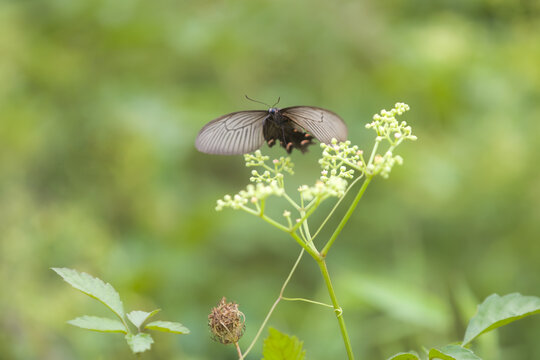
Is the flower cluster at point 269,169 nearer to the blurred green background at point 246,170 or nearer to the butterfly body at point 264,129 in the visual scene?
the butterfly body at point 264,129

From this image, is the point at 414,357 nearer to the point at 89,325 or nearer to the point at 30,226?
the point at 89,325

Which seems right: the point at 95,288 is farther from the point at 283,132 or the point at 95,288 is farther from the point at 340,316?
the point at 283,132

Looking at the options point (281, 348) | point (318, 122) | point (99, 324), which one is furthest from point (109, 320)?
point (318, 122)

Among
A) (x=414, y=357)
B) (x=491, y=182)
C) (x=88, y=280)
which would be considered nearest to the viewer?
(x=414, y=357)

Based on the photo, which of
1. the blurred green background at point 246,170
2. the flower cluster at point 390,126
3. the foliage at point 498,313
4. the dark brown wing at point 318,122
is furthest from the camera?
the blurred green background at point 246,170

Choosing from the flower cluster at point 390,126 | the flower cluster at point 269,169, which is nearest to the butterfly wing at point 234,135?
the flower cluster at point 269,169

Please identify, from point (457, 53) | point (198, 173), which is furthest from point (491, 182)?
point (198, 173)

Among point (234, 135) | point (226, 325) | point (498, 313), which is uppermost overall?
point (234, 135)
